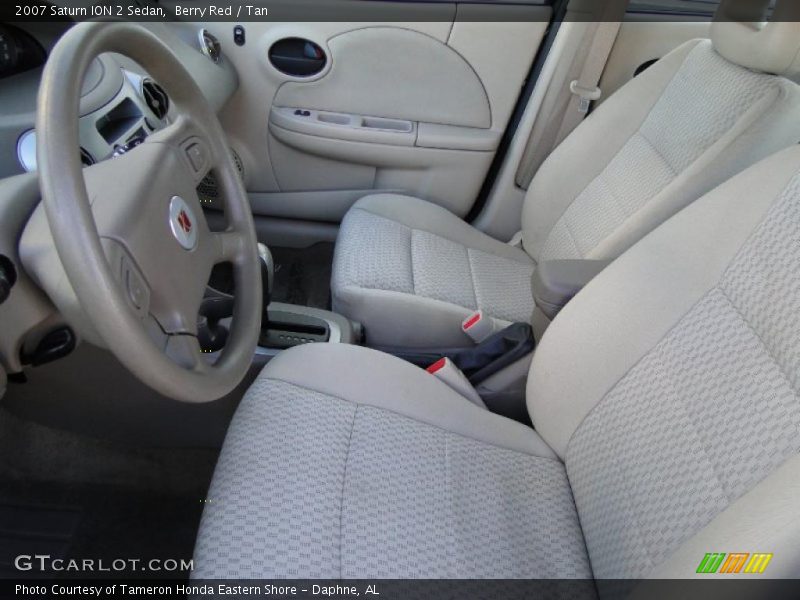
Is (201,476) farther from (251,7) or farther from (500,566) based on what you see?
(251,7)

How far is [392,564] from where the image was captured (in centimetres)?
76

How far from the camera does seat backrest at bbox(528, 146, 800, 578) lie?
66cm

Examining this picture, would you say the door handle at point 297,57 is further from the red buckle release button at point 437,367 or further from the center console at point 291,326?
the red buckle release button at point 437,367

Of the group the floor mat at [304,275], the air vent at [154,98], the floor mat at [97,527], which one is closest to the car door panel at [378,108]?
the floor mat at [304,275]

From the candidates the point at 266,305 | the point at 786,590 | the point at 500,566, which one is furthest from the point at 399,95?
the point at 786,590

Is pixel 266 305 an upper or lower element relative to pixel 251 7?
lower

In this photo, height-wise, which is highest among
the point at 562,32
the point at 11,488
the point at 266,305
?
the point at 562,32

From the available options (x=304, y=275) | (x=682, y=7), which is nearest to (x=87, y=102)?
(x=304, y=275)

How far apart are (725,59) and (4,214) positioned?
1197 mm

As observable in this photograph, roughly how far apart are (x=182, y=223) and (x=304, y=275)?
112cm

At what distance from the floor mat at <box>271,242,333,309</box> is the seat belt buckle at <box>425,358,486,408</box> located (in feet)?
2.53

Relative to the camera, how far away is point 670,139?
1.20 m

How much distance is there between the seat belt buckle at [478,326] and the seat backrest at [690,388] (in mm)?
236

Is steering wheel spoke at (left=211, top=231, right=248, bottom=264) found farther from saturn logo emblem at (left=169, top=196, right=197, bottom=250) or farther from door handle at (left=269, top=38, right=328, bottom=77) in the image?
door handle at (left=269, top=38, right=328, bottom=77)
